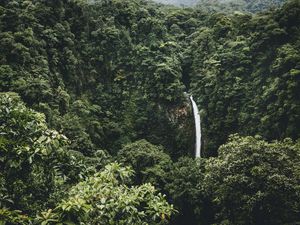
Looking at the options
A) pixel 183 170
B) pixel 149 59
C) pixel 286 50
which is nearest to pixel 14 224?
pixel 183 170

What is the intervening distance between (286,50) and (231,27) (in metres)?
11.3

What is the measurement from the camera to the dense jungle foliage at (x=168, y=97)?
60.9 feet

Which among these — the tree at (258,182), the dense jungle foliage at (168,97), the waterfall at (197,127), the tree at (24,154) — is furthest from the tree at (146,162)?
the tree at (24,154)

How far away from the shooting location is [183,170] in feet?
76.6

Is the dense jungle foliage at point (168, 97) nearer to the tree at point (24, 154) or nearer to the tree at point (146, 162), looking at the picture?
the tree at point (146, 162)

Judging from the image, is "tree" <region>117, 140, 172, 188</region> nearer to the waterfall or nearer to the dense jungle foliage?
the dense jungle foliage

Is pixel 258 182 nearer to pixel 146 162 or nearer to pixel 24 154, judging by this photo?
pixel 146 162

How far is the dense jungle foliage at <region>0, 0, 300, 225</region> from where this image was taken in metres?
18.6

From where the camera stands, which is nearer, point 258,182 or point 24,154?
point 24,154

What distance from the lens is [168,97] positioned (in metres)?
32.8

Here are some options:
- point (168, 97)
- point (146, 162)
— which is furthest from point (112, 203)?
point (168, 97)

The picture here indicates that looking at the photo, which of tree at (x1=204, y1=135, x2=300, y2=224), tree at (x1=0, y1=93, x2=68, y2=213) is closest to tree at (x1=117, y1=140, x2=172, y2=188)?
tree at (x1=204, y1=135, x2=300, y2=224)

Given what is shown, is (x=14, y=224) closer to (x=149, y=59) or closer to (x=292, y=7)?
(x=292, y=7)

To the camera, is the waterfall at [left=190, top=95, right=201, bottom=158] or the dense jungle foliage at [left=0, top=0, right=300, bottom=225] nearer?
the dense jungle foliage at [left=0, top=0, right=300, bottom=225]
